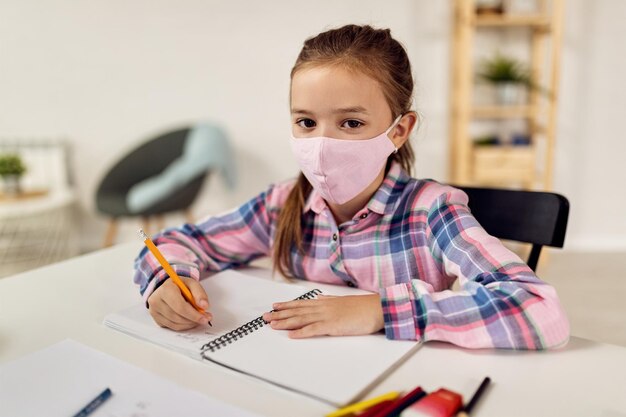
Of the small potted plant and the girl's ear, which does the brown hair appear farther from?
the small potted plant

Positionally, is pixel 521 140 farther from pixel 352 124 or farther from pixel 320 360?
pixel 320 360

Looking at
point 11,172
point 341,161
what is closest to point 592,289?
point 341,161

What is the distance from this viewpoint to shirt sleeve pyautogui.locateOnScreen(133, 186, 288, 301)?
101cm

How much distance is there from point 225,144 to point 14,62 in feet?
4.82

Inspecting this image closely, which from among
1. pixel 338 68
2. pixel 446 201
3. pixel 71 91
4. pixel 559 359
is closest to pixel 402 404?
pixel 559 359

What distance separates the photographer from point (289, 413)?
0.54 metres

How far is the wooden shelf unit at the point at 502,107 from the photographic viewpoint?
2699 mm

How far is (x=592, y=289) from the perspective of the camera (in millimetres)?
2496

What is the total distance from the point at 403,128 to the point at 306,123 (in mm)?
200

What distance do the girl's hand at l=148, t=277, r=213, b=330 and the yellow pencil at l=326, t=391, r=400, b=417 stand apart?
276mm

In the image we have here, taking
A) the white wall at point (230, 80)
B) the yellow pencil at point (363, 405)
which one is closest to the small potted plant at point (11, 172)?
the white wall at point (230, 80)

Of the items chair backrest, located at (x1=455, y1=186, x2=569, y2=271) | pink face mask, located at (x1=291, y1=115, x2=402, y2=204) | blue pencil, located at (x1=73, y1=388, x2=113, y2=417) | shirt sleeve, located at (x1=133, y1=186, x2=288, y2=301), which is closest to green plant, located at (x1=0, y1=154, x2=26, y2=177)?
shirt sleeve, located at (x1=133, y1=186, x2=288, y2=301)

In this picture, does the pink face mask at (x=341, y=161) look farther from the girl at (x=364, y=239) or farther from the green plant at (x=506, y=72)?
the green plant at (x=506, y=72)

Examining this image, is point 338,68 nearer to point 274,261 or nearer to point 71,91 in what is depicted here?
point 274,261
